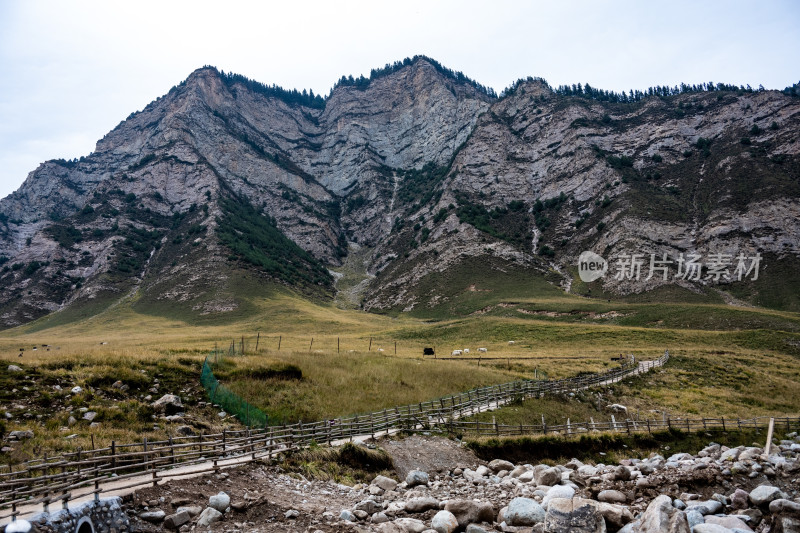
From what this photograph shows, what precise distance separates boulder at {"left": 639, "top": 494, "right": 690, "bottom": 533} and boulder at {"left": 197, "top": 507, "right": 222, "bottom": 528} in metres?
9.53

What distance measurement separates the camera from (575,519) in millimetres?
8180

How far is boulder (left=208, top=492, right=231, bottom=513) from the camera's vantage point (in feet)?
34.0

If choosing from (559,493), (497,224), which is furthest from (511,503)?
(497,224)

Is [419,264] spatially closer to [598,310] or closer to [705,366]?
[598,310]

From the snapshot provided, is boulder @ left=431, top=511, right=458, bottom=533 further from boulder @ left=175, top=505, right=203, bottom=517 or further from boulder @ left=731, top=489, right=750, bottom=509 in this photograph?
boulder @ left=731, top=489, right=750, bottom=509

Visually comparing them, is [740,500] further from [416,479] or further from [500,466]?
[500,466]

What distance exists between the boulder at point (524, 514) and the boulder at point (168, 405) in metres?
19.4

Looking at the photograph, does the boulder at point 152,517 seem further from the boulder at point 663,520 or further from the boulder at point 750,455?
the boulder at point 750,455

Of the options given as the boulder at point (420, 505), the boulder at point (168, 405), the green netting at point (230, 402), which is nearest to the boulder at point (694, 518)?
the boulder at point (420, 505)

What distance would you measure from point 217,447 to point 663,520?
1458cm

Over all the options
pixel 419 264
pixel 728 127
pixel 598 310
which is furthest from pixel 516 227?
pixel 728 127

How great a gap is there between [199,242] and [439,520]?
500 feet

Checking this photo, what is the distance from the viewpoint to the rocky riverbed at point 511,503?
834 cm

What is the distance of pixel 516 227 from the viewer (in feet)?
502
